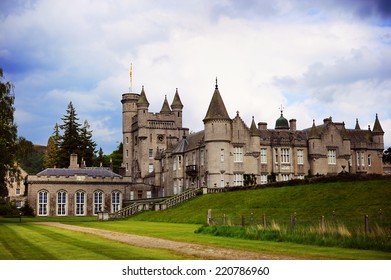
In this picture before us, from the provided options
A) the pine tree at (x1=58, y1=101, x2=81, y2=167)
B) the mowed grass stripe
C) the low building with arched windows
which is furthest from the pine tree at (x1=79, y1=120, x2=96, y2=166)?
the mowed grass stripe

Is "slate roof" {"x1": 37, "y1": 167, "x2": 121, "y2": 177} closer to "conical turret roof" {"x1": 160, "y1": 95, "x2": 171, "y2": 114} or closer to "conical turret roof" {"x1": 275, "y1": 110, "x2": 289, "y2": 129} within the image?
"conical turret roof" {"x1": 160, "y1": 95, "x2": 171, "y2": 114}

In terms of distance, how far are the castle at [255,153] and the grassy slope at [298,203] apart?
9.47 meters

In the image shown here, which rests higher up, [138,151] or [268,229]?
[138,151]

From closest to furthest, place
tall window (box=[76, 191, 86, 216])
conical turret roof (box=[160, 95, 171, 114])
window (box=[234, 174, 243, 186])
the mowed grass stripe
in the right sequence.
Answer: the mowed grass stripe → window (box=[234, 174, 243, 186]) → tall window (box=[76, 191, 86, 216]) → conical turret roof (box=[160, 95, 171, 114])

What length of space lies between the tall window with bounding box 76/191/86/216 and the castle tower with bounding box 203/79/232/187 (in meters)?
14.1

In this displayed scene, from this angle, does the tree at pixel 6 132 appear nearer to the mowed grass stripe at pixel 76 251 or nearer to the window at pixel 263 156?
the mowed grass stripe at pixel 76 251

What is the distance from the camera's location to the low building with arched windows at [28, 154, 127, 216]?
2165 inches

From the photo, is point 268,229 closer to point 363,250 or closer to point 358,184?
point 363,250

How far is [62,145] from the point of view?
8169 cm

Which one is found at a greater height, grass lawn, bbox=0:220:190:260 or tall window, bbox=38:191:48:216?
tall window, bbox=38:191:48:216
